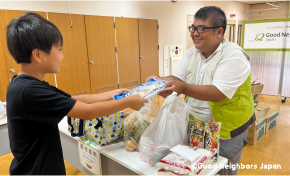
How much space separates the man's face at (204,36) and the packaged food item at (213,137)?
0.54 m

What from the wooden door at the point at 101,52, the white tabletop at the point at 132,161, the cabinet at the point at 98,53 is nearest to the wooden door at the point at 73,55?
the cabinet at the point at 98,53

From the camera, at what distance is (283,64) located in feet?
14.0

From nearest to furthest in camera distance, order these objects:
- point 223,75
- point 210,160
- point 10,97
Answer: point 10,97 < point 210,160 < point 223,75

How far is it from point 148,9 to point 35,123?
15.8 feet

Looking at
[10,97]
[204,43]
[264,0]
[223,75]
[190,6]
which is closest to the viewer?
[10,97]

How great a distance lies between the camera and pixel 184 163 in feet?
3.27

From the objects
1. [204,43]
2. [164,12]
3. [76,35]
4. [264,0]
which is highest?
[264,0]

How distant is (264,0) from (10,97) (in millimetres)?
9469

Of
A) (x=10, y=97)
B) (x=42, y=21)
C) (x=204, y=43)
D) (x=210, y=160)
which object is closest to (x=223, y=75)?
(x=204, y=43)

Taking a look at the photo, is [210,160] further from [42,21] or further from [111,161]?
[42,21]

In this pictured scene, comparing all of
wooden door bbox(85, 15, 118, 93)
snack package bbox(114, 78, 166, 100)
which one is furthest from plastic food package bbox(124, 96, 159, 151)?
wooden door bbox(85, 15, 118, 93)

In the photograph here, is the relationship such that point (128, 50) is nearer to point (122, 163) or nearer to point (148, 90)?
point (148, 90)

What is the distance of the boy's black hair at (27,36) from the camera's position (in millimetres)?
866

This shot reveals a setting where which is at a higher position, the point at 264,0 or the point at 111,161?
the point at 264,0
